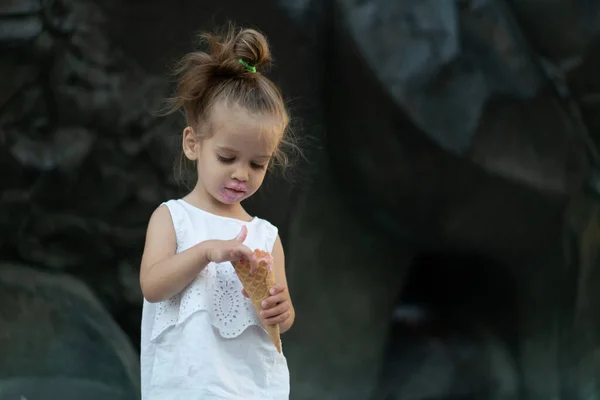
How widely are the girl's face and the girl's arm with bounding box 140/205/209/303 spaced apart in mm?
122

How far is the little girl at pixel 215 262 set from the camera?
155 cm

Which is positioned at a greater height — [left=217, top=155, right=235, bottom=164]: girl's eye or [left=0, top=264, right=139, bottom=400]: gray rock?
[left=217, top=155, right=235, bottom=164]: girl's eye

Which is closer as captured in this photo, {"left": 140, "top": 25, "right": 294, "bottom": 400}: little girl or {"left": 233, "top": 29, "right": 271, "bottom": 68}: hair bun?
{"left": 140, "top": 25, "right": 294, "bottom": 400}: little girl

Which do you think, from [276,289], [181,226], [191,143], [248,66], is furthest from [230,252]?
[248,66]

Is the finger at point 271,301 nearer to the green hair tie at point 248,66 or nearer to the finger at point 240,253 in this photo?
the finger at point 240,253

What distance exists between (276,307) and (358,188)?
1874 millimetres

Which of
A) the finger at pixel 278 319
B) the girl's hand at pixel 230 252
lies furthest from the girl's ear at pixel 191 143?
the finger at pixel 278 319

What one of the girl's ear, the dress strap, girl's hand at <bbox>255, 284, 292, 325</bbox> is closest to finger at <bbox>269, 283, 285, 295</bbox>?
girl's hand at <bbox>255, 284, 292, 325</bbox>

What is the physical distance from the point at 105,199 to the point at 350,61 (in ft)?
3.55

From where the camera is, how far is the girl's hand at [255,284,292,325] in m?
1.51

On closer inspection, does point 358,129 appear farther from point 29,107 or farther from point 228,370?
point 228,370

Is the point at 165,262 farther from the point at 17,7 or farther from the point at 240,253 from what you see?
the point at 17,7

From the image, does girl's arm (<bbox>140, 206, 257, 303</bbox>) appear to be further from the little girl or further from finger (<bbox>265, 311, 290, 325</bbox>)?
finger (<bbox>265, 311, 290, 325</bbox>)

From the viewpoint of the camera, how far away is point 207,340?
1563 millimetres
